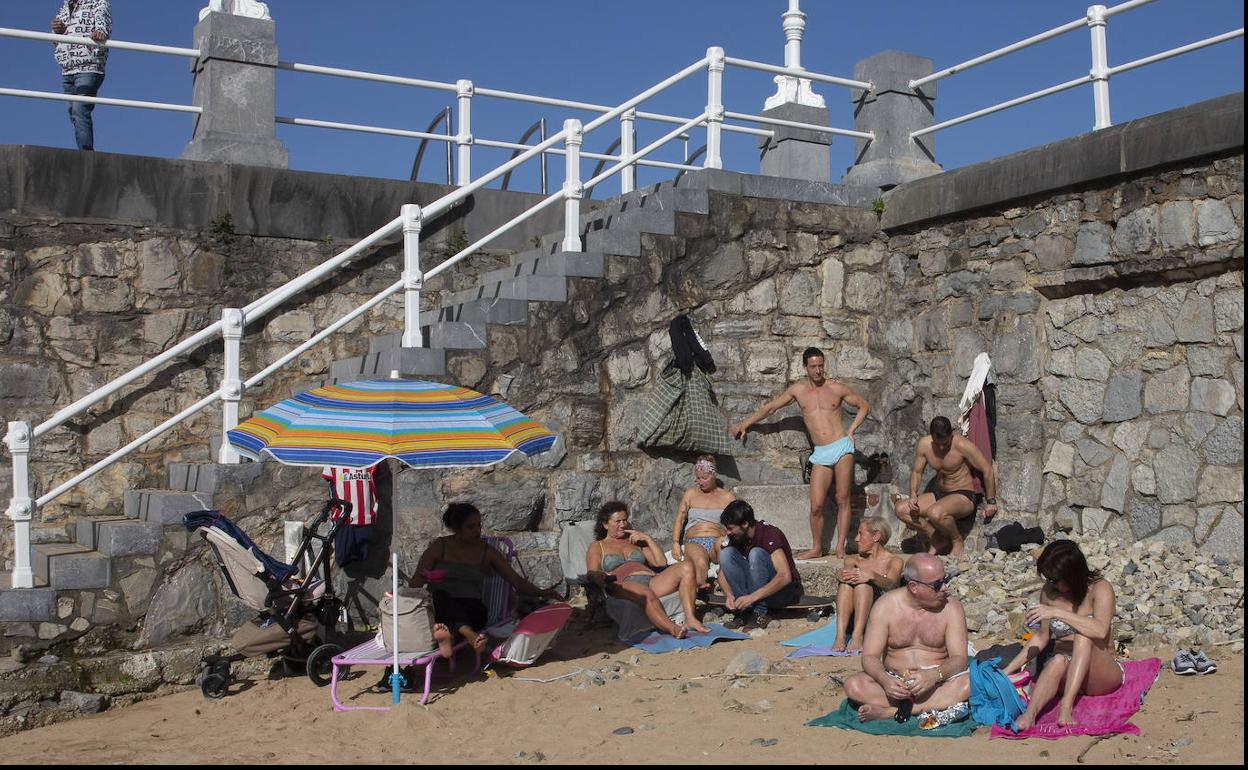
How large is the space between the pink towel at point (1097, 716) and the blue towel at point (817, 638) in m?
1.86

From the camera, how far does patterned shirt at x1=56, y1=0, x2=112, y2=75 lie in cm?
858

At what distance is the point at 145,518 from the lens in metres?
7.30

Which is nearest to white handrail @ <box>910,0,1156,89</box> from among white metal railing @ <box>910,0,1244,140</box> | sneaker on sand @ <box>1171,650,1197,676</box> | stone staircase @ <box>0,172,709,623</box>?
white metal railing @ <box>910,0,1244,140</box>

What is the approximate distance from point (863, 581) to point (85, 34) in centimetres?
615

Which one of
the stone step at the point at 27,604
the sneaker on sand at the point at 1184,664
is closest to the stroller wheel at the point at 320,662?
the stone step at the point at 27,604

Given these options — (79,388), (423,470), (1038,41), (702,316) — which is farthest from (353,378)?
(1038,41)

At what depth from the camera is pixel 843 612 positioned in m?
7.02

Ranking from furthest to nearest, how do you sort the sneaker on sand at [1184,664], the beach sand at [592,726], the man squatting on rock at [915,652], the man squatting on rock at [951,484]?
the man squatting on rock at [951,484] < the sneaker on sand at [1184,664] < the man squatting on rock at [915,652] < the beach sand at [592,726]

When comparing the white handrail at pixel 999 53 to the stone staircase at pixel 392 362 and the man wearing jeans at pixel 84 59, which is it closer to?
the stone staircase at pixel 392 362

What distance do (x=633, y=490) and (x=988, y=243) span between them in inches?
117

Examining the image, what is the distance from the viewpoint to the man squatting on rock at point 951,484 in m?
8.57

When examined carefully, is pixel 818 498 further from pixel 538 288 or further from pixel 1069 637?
pixel 1069 637

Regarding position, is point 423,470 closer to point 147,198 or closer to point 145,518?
point 145,518

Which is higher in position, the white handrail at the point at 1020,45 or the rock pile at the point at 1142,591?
the white handrail at the point at 1020,45
